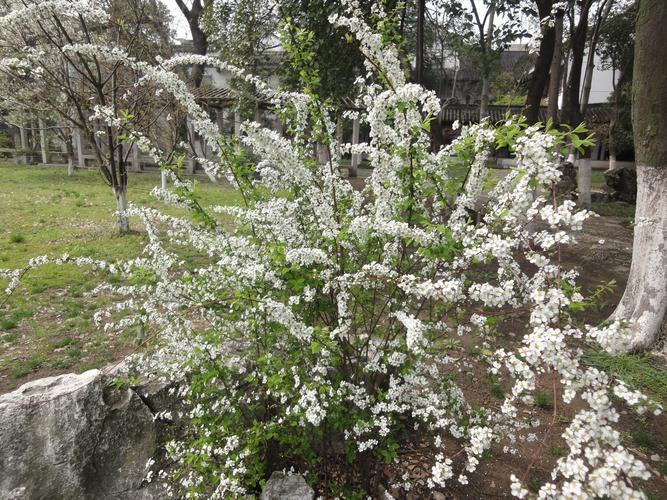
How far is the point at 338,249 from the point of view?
9.07ft

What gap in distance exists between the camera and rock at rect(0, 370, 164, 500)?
9.20 ft

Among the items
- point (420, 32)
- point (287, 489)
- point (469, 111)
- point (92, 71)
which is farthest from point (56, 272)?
point (469, 111)

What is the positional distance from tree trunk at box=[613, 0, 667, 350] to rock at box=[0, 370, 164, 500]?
15.8ft

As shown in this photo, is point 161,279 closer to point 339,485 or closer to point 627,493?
point 339,485

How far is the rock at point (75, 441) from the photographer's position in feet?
9.20

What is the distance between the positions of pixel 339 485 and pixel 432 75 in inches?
1063

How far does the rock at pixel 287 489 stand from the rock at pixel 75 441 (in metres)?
0.86

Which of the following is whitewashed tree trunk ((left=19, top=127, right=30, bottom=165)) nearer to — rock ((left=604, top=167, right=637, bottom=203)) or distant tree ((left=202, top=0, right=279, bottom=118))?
distant tree ((left=202, top=0, right=279, bottom=118))

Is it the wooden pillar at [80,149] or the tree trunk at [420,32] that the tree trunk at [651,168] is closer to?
the tree trunk at [420,32]

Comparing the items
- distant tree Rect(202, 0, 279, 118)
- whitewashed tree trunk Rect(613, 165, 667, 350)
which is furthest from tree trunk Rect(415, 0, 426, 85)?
whitewashed tree trunk Rect(613, 165, 667, 350)

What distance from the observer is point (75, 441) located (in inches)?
114

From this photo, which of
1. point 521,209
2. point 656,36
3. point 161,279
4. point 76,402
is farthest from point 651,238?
point 76,402

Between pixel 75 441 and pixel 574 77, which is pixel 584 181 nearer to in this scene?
pixel 574 77

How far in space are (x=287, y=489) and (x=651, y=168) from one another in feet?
15.9
